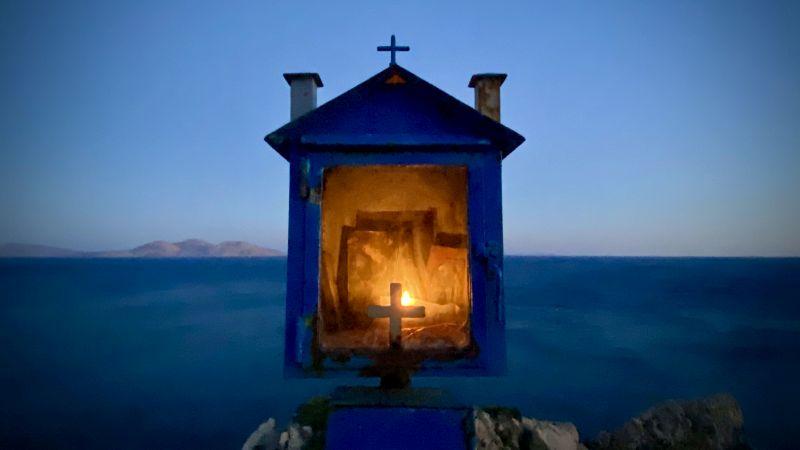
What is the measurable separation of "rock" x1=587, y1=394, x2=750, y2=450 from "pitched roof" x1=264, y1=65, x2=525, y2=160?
829 centimetres

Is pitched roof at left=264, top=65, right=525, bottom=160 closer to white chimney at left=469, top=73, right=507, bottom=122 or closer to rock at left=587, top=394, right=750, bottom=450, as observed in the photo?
white chimney at left=469, top=73, right=507, bottom=122

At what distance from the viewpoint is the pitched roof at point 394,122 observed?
242 cm

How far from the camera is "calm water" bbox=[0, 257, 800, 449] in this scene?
18625 millimetres

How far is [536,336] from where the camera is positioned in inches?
1459

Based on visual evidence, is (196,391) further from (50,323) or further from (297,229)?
(50,323)

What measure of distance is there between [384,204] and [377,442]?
2.30 meters

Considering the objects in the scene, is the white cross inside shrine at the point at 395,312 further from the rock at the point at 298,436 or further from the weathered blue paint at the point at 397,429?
the rock at the point at 298,436

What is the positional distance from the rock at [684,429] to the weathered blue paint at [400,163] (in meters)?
7.69

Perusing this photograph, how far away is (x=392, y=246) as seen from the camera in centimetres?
408

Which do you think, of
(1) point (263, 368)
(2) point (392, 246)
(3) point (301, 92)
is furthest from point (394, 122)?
(1) point (263, 368)

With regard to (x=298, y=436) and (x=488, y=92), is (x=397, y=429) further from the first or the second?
→ (x=488, y=92)

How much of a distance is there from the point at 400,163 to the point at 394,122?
0.27m

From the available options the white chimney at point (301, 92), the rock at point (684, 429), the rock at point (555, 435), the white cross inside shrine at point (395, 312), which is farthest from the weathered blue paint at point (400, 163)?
the rock at point (684, 429)

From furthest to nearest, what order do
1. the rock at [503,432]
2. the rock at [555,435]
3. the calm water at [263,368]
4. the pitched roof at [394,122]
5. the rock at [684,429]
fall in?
the calm water at [263,368], the rock at [684,429], the rock at [555,435], the rock at [503,432], the pitched roof at [394,122]
